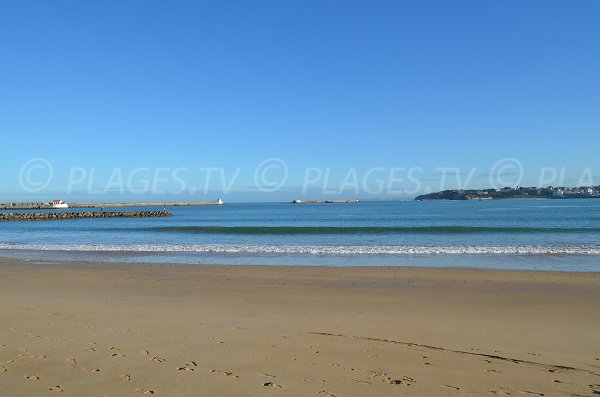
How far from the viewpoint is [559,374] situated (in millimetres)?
5074

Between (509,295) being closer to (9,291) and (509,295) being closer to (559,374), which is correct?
(559,374)

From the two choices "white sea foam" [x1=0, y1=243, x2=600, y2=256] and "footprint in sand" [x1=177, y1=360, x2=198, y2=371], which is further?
"white sea foam" [x1=0, y1=243, x2=600, y2=256]

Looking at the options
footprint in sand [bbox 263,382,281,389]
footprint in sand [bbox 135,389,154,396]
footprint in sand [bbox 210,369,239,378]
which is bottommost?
footprint in sand [bbox 135,389,154,396]

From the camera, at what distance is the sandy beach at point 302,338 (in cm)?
475

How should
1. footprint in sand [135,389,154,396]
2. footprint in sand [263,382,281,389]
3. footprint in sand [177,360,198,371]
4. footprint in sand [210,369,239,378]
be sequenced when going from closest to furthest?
footprint in sand [135,389,154,396] → footprint in sand [263,382,281,389] → footprint in sand [210,369,239,378] → footprint in sand [177,360,198,371]

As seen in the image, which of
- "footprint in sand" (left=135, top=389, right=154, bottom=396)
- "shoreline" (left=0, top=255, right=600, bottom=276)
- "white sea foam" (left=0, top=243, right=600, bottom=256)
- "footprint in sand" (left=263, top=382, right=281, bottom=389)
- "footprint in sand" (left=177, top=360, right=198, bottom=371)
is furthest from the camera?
"white sea foam" (left=0, top=243, right=600, bottom=256)

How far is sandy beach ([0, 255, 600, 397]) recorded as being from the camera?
15.6 ft

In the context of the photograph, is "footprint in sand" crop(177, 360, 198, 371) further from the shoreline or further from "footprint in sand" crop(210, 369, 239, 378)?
the shoreline

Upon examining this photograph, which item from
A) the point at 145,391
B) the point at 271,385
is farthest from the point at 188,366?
the point at 271,385

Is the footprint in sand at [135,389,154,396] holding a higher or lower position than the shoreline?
higher

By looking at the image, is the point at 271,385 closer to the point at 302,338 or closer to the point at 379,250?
the point at 302,338

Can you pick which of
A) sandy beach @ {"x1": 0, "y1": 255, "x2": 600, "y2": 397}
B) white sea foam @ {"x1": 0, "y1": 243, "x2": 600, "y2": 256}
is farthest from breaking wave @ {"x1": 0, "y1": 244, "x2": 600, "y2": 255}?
sandy beach @ {"x1": 0, "y1": 255, "x2": 600, "y2": 397}

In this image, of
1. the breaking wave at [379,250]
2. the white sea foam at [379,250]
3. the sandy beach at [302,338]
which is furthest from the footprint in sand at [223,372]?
the breaking wave at [379,250]

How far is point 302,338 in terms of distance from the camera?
655 centimetres
